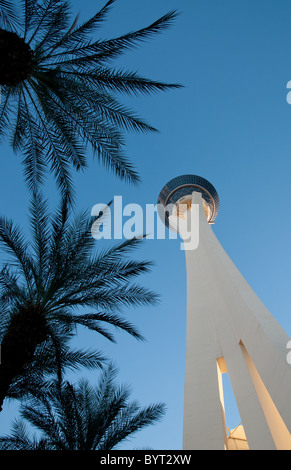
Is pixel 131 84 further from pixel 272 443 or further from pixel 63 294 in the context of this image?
pixel 272 443

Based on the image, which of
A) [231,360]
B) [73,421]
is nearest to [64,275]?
[73,421]

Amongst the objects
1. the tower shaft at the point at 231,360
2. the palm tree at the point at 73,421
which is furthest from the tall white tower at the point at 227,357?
the palm tree at the point at 73,421

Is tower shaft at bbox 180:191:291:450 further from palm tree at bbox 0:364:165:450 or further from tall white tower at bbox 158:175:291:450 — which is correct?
palm tree at bbox 0:364:165:450

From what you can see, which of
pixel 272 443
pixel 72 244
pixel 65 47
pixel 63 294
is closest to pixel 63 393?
pixel 63 294

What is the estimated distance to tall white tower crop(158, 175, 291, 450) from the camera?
9227mm

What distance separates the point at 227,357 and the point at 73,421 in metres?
6.62

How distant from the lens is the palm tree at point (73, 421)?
7676mm

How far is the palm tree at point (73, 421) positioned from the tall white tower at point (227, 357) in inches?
124

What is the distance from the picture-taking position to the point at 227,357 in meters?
12.8

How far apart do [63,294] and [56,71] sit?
14.1 ft

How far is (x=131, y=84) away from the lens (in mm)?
6926

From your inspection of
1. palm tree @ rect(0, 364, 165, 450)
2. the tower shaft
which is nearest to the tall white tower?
the tower shaft
